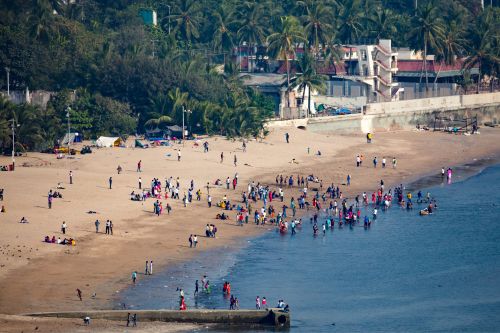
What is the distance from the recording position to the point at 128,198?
85438 mm

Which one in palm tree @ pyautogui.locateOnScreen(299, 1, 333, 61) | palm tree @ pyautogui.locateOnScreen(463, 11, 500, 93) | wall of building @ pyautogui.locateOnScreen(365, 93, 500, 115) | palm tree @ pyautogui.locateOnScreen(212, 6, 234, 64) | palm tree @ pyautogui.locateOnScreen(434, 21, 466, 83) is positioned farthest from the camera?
palm tree @ pyautogui.locateOnScreen(212, 6, 234, 64)

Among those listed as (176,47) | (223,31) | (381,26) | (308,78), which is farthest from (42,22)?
(381,26)

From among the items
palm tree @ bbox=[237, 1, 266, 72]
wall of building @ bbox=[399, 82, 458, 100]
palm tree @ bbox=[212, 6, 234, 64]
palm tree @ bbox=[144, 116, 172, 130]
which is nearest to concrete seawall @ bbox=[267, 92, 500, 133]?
wall of building @ bbox=[399, 82, 458, 100]

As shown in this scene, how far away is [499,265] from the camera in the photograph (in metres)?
75.1

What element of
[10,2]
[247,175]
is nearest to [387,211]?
[247,175]

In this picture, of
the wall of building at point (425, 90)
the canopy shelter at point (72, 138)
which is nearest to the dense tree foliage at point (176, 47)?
the canopy shelter at point (72, 138)

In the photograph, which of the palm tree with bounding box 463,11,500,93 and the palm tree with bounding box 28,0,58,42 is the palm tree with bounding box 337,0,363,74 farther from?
the palm tree with bounding box 28,0,58,42

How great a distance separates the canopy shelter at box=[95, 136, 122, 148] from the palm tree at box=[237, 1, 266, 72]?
43043 millimetres

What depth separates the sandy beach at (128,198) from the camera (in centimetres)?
6638

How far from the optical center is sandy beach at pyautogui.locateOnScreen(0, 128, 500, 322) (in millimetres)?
66375

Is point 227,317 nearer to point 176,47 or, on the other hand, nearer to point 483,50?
point 176,47

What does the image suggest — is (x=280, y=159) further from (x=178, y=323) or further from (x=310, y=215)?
(x=178, y=323)

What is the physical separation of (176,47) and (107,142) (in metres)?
45.0

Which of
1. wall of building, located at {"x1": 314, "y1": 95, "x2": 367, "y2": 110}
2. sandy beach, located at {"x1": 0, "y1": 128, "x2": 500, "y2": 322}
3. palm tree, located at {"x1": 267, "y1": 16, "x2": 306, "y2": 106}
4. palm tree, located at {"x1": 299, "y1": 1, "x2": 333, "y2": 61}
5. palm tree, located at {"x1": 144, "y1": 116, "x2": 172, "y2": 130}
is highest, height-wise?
palm tree, located at {"x1": 299, "y1": 1, "x2": 333, "y2": 61}
